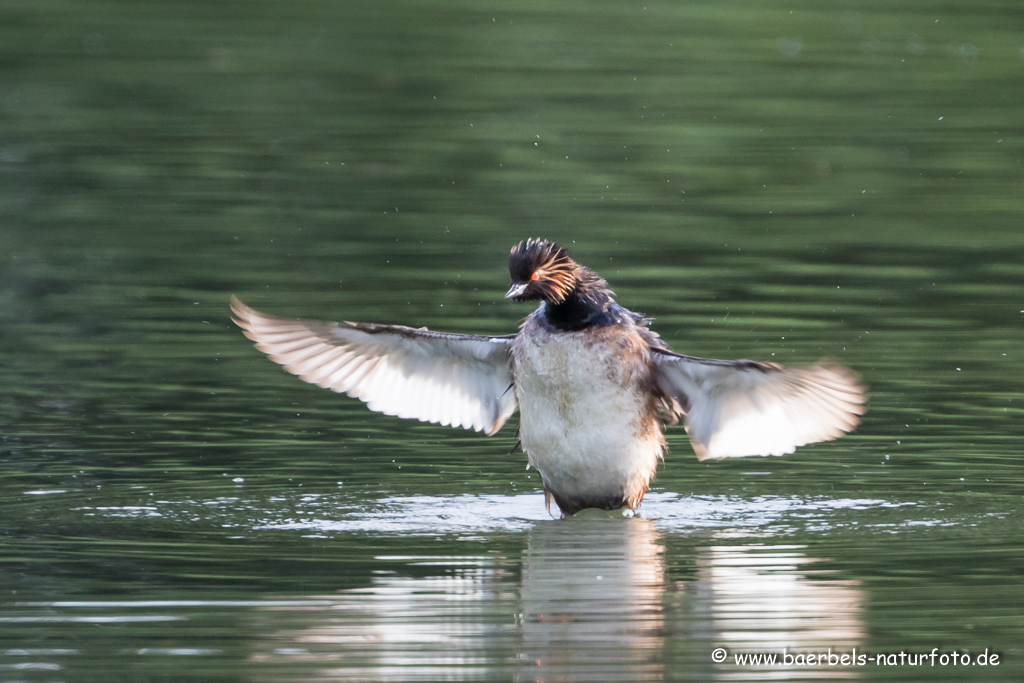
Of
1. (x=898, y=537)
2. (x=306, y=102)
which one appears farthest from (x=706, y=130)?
(x=898, y=537)

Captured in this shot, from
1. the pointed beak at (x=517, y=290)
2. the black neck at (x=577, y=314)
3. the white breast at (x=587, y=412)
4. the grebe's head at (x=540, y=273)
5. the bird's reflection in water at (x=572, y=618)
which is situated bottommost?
the bird's reflection in water at (x=572, y=618)

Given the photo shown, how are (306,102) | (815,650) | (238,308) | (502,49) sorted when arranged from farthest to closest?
(502,49), (306,102), (238,308), (815,650)

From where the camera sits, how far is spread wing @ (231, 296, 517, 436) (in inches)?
413

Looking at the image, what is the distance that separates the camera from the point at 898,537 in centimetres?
898

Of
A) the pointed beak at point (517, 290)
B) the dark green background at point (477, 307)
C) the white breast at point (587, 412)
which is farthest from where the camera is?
the white breast at point (587, 412)

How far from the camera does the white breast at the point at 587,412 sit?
9.85m

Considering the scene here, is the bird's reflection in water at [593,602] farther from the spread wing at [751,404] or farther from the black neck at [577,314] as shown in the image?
the black neck at [577,314]

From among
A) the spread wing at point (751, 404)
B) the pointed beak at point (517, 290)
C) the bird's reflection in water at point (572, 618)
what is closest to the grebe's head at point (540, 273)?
the pointed beak at point (517, 290)

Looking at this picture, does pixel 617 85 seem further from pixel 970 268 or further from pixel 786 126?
pixel 970 268

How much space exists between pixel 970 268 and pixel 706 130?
672 centimetres

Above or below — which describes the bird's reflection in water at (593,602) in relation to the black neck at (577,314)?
below

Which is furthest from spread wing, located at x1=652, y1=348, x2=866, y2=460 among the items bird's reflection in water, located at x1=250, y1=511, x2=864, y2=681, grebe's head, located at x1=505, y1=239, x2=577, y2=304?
bird's reflection in water, located at x1=250, y1=511, x2=864, y2=681

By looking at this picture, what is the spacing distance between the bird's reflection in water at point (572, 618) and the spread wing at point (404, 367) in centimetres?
196

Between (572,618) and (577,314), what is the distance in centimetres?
271
